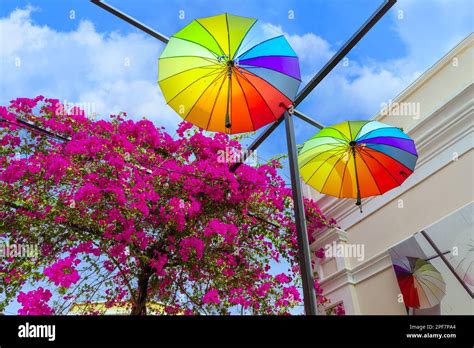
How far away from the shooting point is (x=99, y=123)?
7.23 metres

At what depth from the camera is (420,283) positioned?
5.95m

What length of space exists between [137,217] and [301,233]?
12.3 ft

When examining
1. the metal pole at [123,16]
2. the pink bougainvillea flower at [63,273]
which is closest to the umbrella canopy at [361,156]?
the metal pole at [123,16]

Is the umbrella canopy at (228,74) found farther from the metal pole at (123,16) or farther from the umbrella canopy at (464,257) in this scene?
the umbrella canopy at (464,257)

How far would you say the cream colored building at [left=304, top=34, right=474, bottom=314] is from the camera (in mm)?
5957

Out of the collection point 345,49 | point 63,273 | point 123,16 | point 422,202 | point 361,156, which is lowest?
point 63,273

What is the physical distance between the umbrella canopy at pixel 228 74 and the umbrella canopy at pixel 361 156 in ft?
4.36

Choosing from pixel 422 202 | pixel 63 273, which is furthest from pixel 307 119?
pixel 63 273

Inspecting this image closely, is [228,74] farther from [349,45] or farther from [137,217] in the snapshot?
[137,217]

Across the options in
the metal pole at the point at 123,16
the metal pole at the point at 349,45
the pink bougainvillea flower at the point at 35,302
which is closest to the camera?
the metal pole at the point at 349,45

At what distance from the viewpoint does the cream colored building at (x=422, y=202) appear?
596cm

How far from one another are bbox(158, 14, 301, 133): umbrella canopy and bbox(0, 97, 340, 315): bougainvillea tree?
2.32 metres
